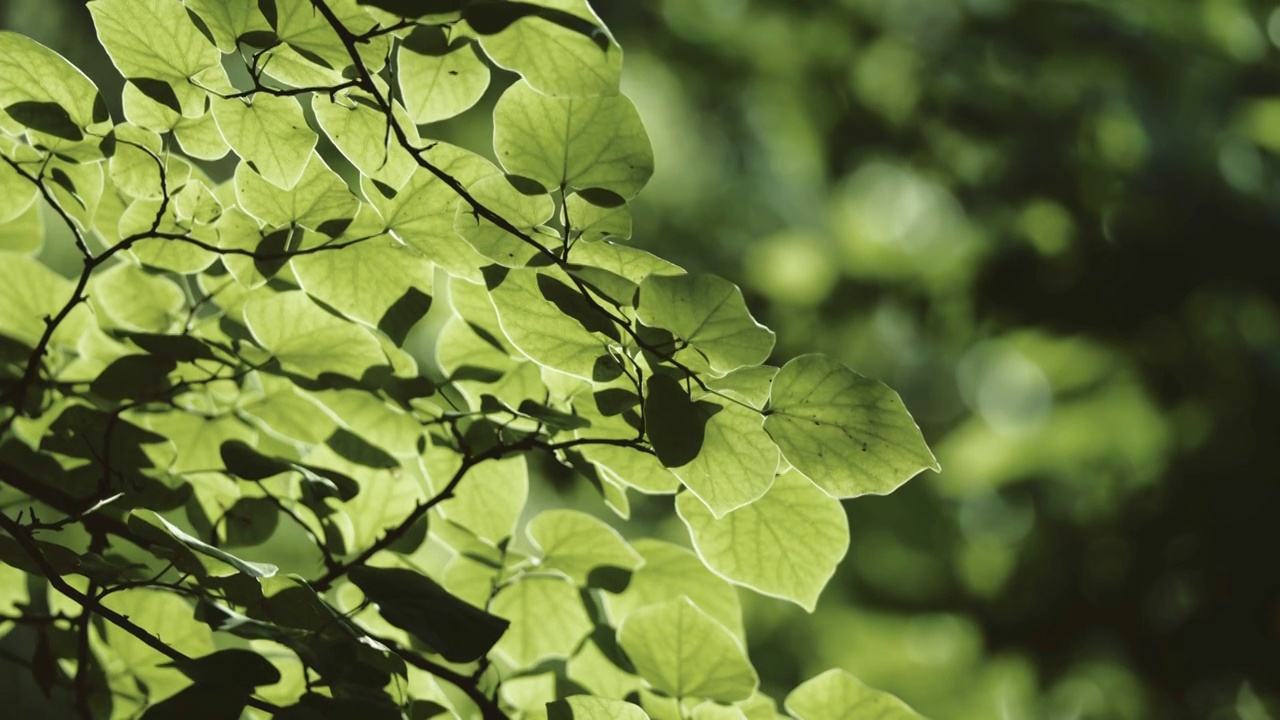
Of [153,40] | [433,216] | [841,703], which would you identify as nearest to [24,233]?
[153,40]

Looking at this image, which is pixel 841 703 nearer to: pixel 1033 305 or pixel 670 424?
pixel 670 424

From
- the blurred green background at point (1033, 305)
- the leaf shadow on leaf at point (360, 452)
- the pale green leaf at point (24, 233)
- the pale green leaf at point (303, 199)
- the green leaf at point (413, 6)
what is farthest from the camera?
the blurred green background at point (1033, 305)

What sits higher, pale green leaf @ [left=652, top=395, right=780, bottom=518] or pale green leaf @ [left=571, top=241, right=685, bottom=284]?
pale green leaf @ [left=571, top=241, right=685, bottom=284]

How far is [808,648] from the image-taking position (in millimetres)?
3564

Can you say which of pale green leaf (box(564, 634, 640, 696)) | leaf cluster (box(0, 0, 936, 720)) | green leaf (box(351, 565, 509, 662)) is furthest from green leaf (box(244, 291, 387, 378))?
pale green leaf (box(564, 634, 640, 696))

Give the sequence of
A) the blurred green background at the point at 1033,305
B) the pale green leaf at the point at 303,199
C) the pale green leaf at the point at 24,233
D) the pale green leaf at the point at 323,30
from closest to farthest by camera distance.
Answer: the pale green leaf at the point at 323,30 < the pale green leaf at the point at 303,199 < the pale green leaf at the point at 24,233 < the blurred green background at the point at 1033,305

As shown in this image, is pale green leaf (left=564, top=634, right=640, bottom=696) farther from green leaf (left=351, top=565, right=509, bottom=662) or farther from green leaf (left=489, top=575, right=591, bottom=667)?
green leaf (left=351, top=565, right=509, bottom=662)

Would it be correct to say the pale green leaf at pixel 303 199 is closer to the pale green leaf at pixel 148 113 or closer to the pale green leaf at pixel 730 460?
the pale green leaf at pixel 148 113

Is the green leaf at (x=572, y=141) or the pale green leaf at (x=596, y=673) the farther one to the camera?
the pale green leaf at (x=596, y=673)

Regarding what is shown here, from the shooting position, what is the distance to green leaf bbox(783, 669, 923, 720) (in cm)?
73

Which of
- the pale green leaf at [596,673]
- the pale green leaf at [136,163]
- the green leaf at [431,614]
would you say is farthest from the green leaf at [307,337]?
the pale green leaf at [596,673]

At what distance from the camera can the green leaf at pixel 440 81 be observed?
0.60 metres

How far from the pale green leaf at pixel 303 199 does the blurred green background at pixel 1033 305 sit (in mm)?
2542

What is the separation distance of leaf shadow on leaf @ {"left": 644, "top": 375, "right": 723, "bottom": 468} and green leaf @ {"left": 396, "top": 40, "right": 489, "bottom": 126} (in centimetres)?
21
